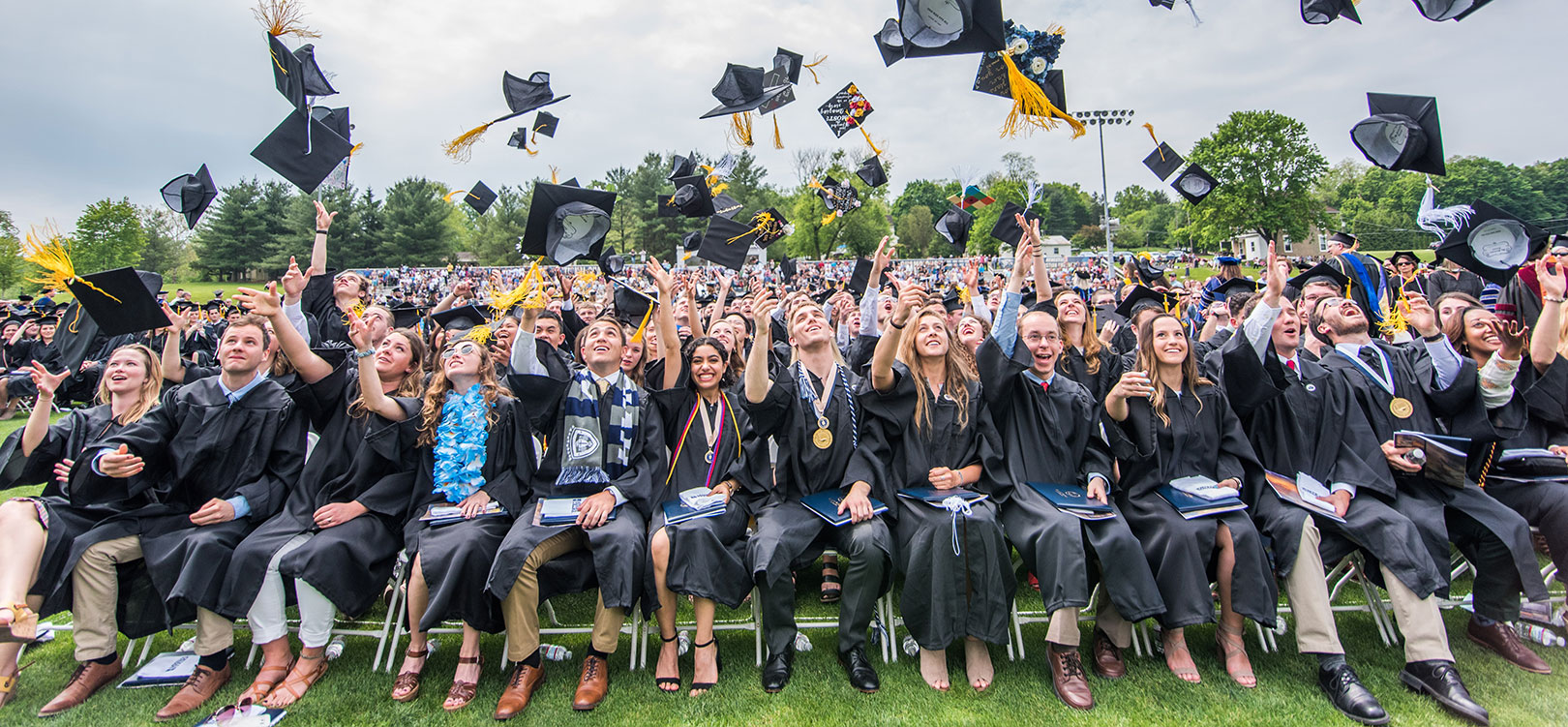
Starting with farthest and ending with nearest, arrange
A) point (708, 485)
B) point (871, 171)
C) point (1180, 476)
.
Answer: point (871, 171) < point (708, 485) < point (1180, 476)

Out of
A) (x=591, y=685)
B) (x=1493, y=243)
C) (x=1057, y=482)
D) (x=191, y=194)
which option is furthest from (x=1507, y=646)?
(x=191, y=194)

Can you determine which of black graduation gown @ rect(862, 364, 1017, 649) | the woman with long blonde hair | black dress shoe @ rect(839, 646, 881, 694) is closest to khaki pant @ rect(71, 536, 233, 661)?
the woman with long blonde hair

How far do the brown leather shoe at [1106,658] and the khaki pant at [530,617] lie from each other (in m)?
2.67

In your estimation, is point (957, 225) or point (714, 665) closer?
point (714, 665)

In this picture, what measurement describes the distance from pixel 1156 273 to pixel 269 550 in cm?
1037

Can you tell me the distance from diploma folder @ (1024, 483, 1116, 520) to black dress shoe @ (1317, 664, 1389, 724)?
126cm

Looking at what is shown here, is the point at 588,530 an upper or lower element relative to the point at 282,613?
upper

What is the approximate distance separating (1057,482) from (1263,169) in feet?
185

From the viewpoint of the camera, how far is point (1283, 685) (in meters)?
3.65

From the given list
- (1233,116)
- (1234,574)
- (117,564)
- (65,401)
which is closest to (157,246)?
(65,401)

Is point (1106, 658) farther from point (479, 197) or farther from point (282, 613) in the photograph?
point (479, 197)

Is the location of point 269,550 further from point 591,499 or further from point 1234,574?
point 1234,574

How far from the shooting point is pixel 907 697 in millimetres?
3664

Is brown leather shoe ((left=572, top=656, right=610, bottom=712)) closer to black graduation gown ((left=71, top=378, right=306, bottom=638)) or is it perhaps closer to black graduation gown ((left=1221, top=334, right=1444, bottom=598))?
black graduation gown ((left=71, top=378, right=306, bottom=638))
